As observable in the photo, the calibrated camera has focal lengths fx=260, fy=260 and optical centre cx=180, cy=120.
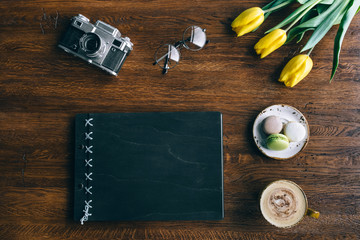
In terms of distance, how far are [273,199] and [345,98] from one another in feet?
1.76

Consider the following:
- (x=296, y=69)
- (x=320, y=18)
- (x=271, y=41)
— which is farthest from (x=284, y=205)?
(x=320, y=18)

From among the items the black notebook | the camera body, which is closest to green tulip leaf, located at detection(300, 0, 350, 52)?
the black notebook

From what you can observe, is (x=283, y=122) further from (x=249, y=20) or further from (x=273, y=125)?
(x=249, y=20)

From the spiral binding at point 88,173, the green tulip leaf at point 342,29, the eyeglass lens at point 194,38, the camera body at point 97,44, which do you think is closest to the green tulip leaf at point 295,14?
the green tulip leaf at point 342,29

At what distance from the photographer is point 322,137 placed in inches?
43.6

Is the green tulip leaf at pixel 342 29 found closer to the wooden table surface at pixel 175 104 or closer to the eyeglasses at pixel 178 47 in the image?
the wooden table surface at pixel 175 104

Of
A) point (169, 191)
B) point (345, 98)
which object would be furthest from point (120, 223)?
point (345, 98)

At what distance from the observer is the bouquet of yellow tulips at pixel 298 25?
3.34ft

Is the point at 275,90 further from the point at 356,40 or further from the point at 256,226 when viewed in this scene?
the point at 256,226

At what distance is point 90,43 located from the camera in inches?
41.8

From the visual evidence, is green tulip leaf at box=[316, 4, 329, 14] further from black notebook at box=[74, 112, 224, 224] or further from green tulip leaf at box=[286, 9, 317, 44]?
black notebook at box=[74, 112, 224, 224]

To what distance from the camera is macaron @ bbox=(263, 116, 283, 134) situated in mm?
1042

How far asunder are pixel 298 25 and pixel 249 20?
0.21 meters

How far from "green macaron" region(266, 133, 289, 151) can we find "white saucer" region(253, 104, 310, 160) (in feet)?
0.13
